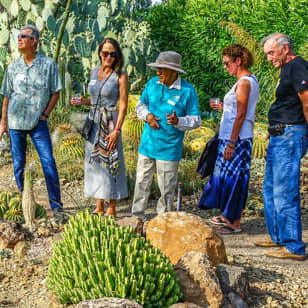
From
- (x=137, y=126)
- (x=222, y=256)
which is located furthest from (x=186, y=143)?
(x=222, y=256)

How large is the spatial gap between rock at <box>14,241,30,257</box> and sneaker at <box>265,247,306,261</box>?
6.33 feet

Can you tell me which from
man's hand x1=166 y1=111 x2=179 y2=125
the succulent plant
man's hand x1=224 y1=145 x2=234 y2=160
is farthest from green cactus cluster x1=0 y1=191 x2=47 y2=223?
the succulent plant

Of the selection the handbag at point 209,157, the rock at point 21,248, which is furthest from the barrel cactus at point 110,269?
the handbag at point 209,157

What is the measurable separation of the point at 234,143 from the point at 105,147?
119 centimetres

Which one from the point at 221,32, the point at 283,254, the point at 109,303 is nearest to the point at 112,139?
the point at 283,254

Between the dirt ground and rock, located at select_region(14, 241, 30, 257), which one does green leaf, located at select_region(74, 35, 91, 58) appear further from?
rock, located at select_region(14, 241, 30, 257)

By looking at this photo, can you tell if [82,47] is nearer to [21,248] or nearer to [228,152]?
[228,152]

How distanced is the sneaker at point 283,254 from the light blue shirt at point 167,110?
3.81ft

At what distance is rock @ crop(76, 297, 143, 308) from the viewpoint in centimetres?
242

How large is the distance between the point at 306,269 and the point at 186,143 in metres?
3.97

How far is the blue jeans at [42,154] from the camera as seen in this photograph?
16.5 feet

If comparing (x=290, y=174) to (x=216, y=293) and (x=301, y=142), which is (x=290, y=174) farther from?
(x=216, y=293)

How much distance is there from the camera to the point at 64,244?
→ 2.91 m

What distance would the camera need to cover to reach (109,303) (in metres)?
2.43
